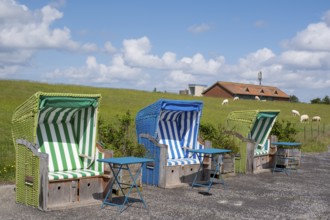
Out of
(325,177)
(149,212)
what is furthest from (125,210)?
(325,177)

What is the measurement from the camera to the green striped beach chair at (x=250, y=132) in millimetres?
14805

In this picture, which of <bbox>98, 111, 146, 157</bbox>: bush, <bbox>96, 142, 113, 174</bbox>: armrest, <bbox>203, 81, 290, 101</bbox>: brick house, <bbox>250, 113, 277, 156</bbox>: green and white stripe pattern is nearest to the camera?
<bbox>96, 142, 113, 174</bbox>: armrest

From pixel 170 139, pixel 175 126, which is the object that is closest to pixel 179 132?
pixel 175 126

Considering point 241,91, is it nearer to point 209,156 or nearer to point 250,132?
point 250,132

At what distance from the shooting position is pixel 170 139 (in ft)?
42.9

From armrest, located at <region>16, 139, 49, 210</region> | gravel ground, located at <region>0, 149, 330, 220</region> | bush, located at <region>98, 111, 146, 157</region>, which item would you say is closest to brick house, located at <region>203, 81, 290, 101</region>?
gravel ground, located at <region>0, 149, 330, 220</region>

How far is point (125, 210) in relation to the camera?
901 cm

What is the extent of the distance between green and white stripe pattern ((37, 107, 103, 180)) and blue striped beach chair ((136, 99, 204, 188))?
220cm

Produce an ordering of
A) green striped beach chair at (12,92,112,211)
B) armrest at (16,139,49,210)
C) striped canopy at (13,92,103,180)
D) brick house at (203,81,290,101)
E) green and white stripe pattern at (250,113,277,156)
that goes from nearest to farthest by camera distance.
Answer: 1. armrest at (16,139,49,210)
2. green striped beach chair at (12,92,112,211)
3. striped canopy at (13,92,103,180)
4. green and white stripe pattern at (250,113,277,156)
5. brick house at (203,81,290,101)

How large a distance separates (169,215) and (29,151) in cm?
291

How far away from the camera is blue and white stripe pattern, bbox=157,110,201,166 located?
12969mm

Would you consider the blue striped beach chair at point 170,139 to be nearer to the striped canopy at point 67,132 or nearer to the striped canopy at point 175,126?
the striped canopy at point 175,126

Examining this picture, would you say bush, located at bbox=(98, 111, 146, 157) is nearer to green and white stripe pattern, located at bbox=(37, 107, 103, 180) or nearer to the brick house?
green and white stripe pattern, located at bbox=(37, 107, 103, 180)

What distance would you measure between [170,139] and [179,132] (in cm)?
40
